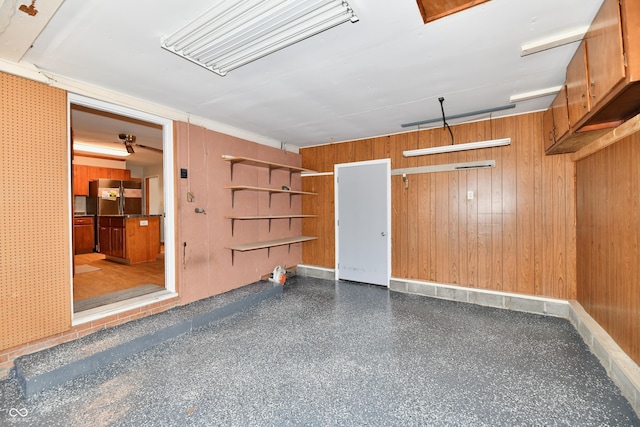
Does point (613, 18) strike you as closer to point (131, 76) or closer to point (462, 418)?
point (462, 418)

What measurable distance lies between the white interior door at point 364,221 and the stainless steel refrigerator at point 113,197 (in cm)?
542

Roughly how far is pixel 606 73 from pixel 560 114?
1.23m

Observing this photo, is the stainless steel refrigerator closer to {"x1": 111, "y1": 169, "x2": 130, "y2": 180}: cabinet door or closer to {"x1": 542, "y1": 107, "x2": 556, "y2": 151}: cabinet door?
{"x1": 111, "y1": 169, "x2": 130, "y2": 180}: cabinet door

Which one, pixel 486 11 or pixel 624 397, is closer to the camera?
pixel 486 11

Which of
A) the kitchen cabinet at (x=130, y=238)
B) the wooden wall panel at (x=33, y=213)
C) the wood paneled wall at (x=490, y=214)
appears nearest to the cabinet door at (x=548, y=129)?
the wood paneled wall at (x=490, y=214)

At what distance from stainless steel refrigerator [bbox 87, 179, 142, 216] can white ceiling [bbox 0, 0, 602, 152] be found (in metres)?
4.66

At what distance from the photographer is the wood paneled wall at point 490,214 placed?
335cm

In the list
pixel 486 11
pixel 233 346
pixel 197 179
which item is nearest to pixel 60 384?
pixel 233 346

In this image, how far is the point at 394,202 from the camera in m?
4.46

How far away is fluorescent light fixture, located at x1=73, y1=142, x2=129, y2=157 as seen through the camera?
579cm

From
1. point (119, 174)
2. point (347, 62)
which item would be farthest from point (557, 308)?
point (119, 174)

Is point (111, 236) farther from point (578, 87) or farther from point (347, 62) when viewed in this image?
point (578, 87)

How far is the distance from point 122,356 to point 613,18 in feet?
13.7

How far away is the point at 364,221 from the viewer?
4.72 m
